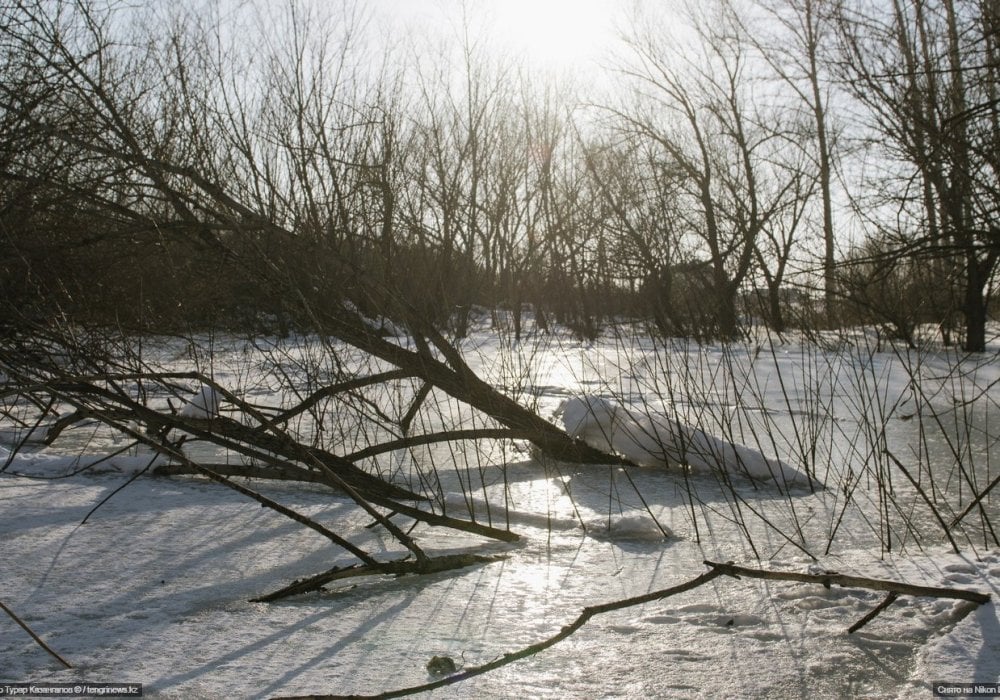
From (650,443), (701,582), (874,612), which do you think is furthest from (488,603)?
(650,443)

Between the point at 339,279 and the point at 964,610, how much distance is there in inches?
95.0

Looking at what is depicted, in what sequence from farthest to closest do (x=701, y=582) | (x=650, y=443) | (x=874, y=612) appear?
(x=650, y=443)
(x=701, y=582)
(x=874, y=612)

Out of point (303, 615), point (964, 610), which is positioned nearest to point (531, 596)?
point (303, 615)

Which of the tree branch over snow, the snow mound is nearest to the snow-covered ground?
the tree branch over snow

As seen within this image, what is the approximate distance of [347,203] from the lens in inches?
142

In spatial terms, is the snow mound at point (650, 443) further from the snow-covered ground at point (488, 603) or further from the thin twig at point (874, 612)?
the thin twig at point (874, 612)

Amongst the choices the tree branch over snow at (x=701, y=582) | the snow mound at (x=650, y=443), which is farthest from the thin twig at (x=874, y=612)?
the snow mound at (x=650, y=443)

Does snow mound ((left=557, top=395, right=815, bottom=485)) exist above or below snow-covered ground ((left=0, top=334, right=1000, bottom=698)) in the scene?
above

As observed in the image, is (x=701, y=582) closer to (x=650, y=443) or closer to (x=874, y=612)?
(x=874, y=612)

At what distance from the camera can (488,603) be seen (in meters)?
1.59

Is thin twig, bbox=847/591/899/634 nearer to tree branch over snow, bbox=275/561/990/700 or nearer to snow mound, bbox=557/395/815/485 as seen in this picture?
tree branch over snow, bbox=275/561/990/700

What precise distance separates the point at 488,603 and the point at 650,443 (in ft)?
5.52

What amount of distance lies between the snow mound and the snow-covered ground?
243 mm

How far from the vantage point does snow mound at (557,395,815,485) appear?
279 cm
